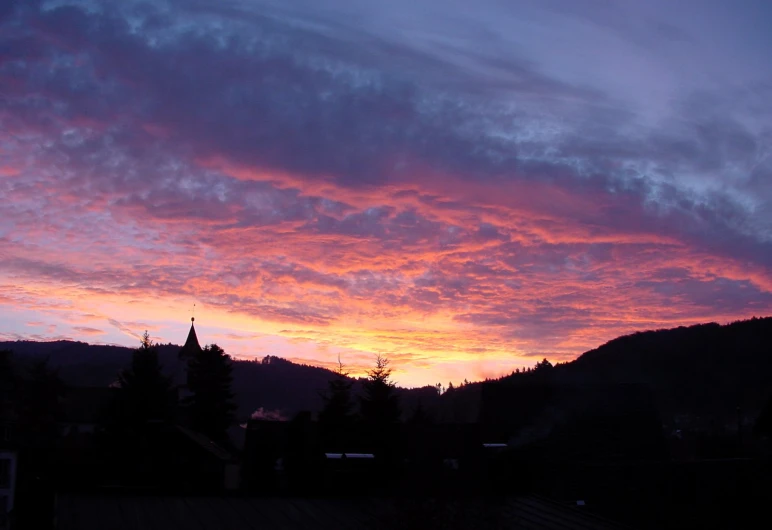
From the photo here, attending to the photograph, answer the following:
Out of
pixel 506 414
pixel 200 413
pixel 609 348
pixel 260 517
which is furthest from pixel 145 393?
pixel 609 348

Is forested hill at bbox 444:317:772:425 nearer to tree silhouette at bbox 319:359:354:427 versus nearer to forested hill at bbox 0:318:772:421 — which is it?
forested hill at bbox 0:318:772:421

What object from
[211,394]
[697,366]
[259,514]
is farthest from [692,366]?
[259,514]

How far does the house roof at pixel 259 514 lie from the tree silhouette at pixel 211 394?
53810mm

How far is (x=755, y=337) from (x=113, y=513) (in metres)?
116

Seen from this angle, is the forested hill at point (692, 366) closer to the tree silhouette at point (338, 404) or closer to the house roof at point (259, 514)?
the tree silhouette at point (338, 404)

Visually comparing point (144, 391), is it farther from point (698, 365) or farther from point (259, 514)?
point (698, 365)

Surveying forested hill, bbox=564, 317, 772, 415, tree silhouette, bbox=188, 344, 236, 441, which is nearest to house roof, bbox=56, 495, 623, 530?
tree silhouette, bbox=188, 344, 236, 441

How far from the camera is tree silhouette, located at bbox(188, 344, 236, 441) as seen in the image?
245ft

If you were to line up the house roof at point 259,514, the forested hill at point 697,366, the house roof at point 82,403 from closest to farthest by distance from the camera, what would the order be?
the house roof at point 259,514, the house roof at point 82,403, the forested hill at point 697,366

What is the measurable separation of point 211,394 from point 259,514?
57681mm

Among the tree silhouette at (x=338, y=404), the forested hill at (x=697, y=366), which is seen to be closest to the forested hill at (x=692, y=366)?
the forested hill at (x=697, y=366)

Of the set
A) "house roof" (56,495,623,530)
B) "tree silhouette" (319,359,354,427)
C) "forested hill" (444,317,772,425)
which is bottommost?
"house roof" (56,495,623,530)

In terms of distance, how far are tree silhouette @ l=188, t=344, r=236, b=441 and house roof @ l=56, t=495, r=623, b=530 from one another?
53.8m

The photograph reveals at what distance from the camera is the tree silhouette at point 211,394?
7481 centimetres
